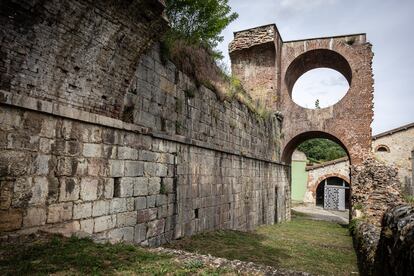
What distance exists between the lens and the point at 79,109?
4.88 metres

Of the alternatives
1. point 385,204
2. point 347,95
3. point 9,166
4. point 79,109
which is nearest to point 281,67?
point 347,95

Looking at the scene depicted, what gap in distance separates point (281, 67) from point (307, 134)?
154 inches

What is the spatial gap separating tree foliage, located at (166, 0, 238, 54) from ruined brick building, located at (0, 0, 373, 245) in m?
1.48

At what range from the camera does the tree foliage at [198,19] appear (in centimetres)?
807

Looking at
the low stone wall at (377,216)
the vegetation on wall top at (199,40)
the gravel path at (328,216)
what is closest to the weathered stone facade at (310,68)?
the low stone wall at (377,216)

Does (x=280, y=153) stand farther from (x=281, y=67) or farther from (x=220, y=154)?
(x=220, y=154)

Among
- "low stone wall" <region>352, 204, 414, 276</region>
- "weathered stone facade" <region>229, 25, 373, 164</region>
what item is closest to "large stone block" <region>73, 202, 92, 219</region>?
"low stone wall" <region>352, 204, 414, 276</region>

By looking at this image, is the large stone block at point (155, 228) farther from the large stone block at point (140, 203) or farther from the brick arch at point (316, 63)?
the brick arch at point (316, 63)

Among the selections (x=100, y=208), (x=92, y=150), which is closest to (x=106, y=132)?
(x=92, y=150)

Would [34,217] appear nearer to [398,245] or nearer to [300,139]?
[398,245]

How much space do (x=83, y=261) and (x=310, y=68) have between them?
1768 centimetres

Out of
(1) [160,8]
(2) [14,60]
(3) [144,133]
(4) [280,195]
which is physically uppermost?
(1) [160,8]

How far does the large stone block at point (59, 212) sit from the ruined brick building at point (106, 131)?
0.05 feet

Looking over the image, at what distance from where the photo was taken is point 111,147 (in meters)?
5.39
